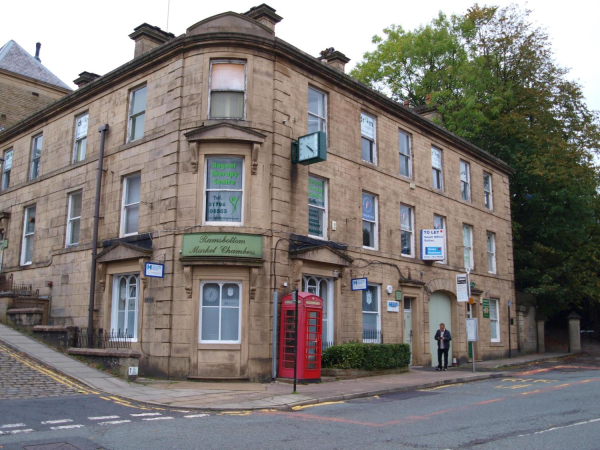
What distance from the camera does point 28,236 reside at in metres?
23.8

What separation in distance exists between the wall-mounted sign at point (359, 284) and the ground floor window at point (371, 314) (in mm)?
1321

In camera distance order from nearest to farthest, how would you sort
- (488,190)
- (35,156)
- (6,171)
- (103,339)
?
1. (103,339)
2. (35,156)
3. (6,171)
4. (488,190)

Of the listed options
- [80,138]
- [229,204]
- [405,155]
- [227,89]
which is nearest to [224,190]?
[229,204]

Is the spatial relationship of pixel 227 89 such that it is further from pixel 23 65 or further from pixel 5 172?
pixel 23 65

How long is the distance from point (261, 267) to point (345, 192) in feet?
16.5

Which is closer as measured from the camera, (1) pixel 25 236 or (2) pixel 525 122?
(1) pixel 25 236

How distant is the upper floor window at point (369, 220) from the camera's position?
20688 mm

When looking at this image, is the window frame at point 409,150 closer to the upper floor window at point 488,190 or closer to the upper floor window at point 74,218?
the upper floor window at point 488,190

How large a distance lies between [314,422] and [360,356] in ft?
24.0

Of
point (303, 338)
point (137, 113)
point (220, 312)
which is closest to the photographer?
point (303, 338)

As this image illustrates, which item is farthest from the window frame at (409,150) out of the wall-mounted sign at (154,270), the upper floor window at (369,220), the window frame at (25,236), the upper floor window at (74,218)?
the window frame at (25,236)

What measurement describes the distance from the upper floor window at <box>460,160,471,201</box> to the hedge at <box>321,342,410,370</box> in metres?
11.1

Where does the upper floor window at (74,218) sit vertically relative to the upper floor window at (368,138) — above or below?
below

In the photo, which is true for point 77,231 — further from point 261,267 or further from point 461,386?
point 461,386
